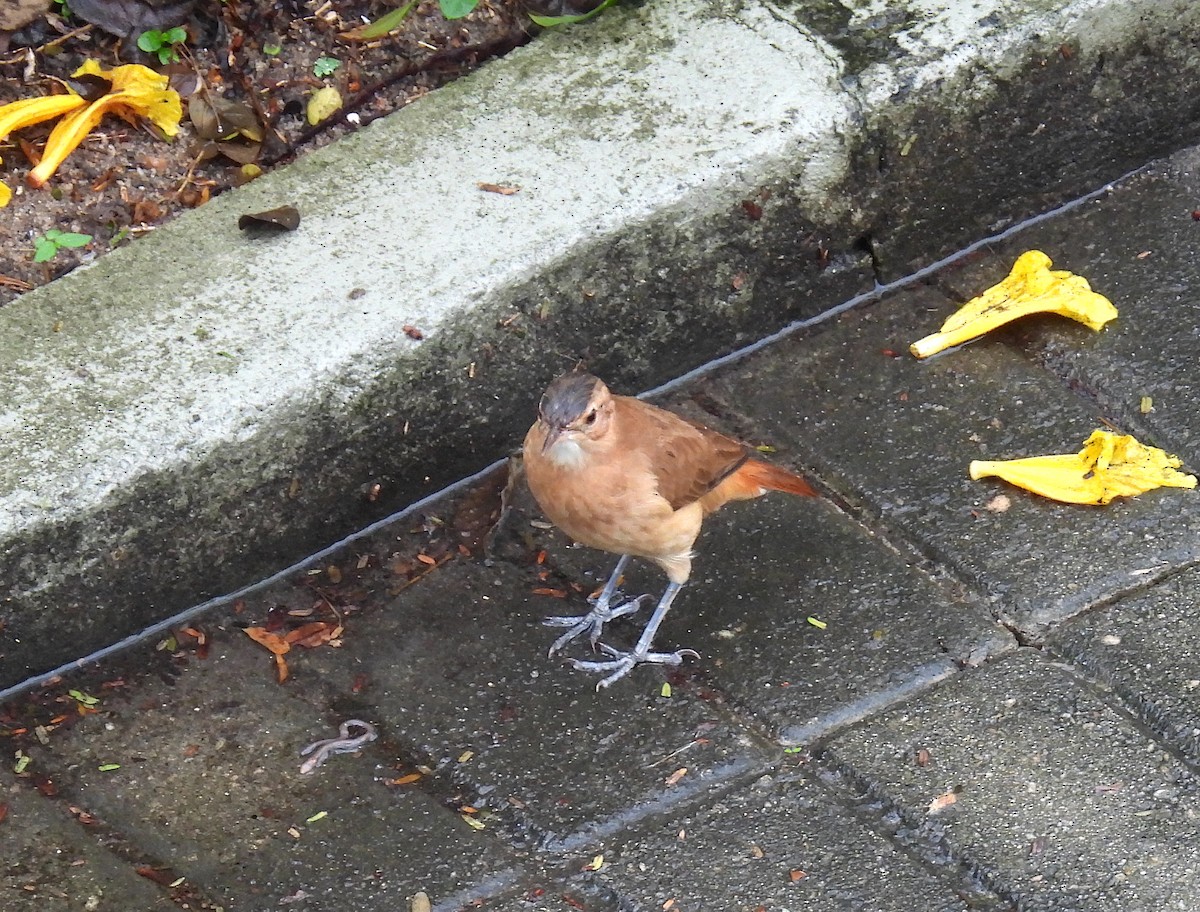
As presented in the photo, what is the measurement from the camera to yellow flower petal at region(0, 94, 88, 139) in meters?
4.29

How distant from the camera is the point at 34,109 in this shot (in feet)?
14.2

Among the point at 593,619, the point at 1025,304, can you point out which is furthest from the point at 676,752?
the point at 1025,304

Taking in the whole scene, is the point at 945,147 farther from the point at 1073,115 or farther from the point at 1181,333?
the point at 1181,333

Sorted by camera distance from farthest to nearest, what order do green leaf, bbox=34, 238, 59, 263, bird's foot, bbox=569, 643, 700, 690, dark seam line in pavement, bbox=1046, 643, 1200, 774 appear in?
green leaf, bbox=34, 238, 59, 263 < bird's foot, bbox=569, 643, 700, 690 < dark seam line in pavement, bbox=1046, 643, 1200, 774

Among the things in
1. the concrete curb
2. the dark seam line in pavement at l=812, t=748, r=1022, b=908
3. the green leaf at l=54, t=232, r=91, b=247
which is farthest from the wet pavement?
the green leaf at l=54, t=232, r=91, b=247

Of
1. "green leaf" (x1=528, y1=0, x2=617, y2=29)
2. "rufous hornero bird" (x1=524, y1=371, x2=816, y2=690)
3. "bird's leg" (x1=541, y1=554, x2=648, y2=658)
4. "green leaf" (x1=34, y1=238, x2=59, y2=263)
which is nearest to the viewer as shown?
"rufous hornero bird" (x1=524, y1=371, x2=816, y2=690)

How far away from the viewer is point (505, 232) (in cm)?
392

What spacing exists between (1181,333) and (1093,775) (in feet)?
5.19

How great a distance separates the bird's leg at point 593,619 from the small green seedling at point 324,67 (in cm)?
180

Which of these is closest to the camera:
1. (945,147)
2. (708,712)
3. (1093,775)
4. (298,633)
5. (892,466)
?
(1093,775)

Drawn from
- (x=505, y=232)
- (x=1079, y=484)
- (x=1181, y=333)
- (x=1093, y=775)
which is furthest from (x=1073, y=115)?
(x=1093, y=775)

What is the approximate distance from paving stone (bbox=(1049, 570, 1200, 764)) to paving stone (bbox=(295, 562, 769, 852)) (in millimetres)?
831

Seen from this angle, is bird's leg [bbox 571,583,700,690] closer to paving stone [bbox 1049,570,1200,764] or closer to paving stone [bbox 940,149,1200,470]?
paving stone [bbox 1049,570,1200,764]

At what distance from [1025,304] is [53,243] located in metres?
2.78
